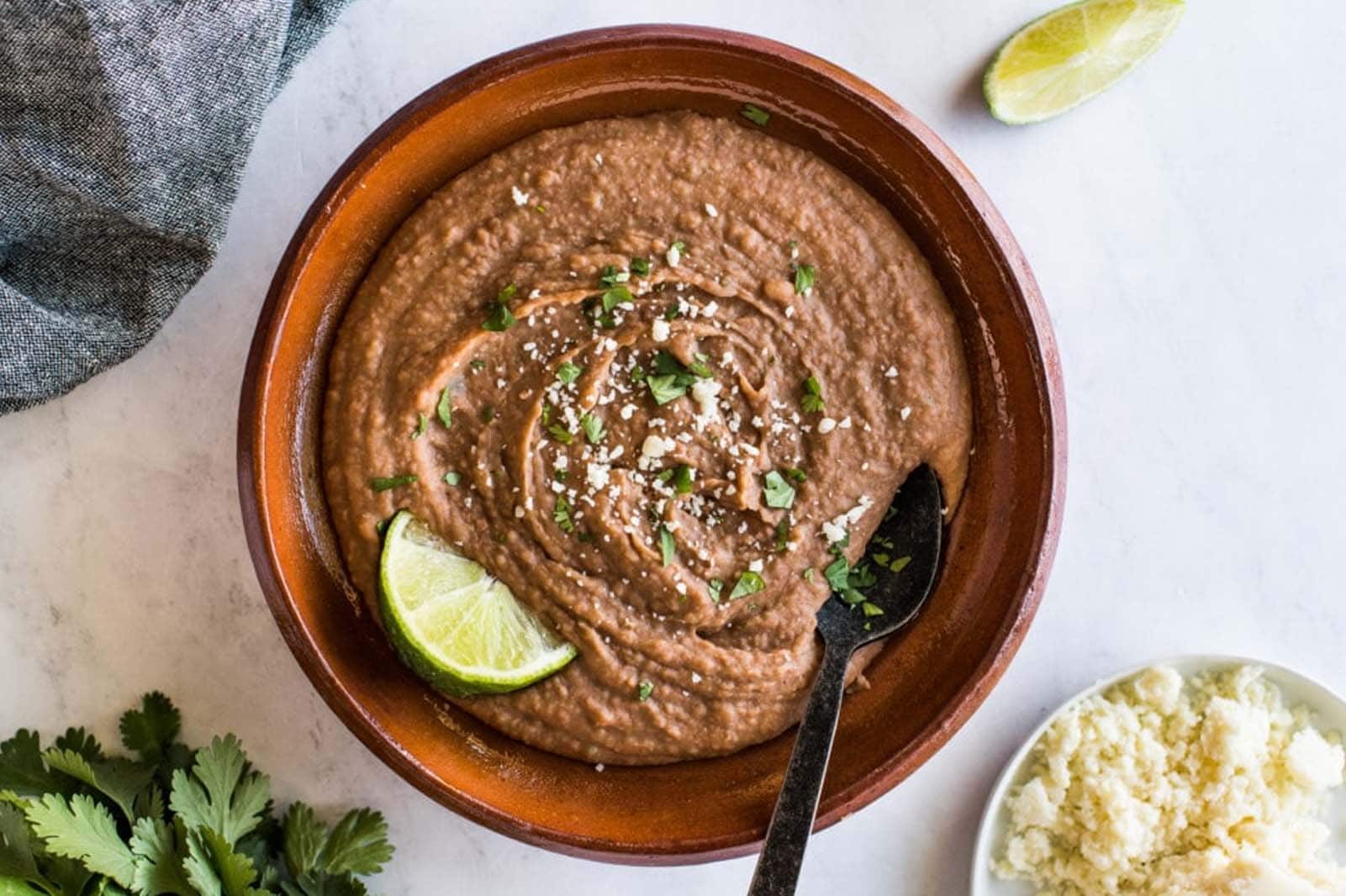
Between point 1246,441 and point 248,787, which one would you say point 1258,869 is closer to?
point 1246,441

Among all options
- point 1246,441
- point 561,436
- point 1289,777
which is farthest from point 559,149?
point 1289,777

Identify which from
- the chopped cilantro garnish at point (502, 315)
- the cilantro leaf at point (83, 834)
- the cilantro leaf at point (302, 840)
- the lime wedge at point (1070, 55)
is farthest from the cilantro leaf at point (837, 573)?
the cilantro leaf at point (83, 834)

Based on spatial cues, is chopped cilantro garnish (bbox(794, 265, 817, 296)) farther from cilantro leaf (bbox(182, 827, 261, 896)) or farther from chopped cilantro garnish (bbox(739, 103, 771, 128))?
cilantro leaf (bbox(182, 827, 261, 896))

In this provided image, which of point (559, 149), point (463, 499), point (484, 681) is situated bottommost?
point (484, 681)

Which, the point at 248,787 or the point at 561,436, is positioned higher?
the point at 561,436

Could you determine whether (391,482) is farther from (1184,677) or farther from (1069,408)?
(1184,677)

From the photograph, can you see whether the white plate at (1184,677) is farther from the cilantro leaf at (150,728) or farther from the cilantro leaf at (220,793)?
the cilantro leaf at (150,728)

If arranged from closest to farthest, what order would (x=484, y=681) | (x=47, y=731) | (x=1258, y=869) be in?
(x=484, y=681), (x=1258, y=869), (x=47, y=731)
